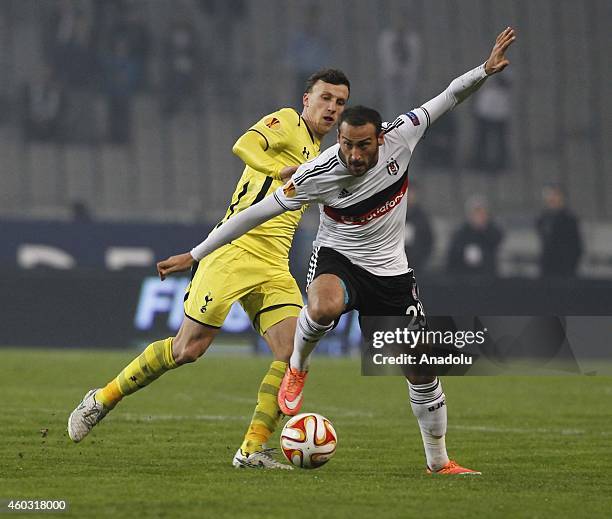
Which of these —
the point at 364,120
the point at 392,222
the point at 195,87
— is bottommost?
the point at 392,222

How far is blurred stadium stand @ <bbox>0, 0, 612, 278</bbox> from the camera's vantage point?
25.0m

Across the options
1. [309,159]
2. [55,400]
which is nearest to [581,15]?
[55,400]

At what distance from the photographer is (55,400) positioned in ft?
36.4

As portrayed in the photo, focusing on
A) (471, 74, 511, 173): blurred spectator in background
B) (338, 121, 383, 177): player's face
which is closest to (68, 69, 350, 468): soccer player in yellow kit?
(338, 121, 383, 177): player's face

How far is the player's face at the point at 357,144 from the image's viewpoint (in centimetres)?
675

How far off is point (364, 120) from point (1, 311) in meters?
11.0

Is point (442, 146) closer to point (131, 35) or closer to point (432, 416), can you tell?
point (131, 35)

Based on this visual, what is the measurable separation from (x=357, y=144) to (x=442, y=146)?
19716 mm

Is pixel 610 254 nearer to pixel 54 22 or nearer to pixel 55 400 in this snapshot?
pixel 54 22

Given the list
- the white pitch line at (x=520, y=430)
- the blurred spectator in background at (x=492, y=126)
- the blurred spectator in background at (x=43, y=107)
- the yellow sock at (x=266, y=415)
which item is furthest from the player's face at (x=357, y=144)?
the blurred spectator in background at (x=492, y=126)

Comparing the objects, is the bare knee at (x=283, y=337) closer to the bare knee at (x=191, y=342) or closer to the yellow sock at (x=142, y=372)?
the bare knee at (x=191, y=342)

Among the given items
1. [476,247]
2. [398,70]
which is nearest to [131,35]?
[398,70]

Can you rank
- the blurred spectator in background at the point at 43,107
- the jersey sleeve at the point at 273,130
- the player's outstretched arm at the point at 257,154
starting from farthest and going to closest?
1. the blurred spectator in background at the point at 43,107
2. the jersey sleeve at the point at 273,130
3. the player's outstretched arm at the point at 257,154

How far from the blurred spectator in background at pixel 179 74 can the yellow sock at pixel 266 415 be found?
745 inches
